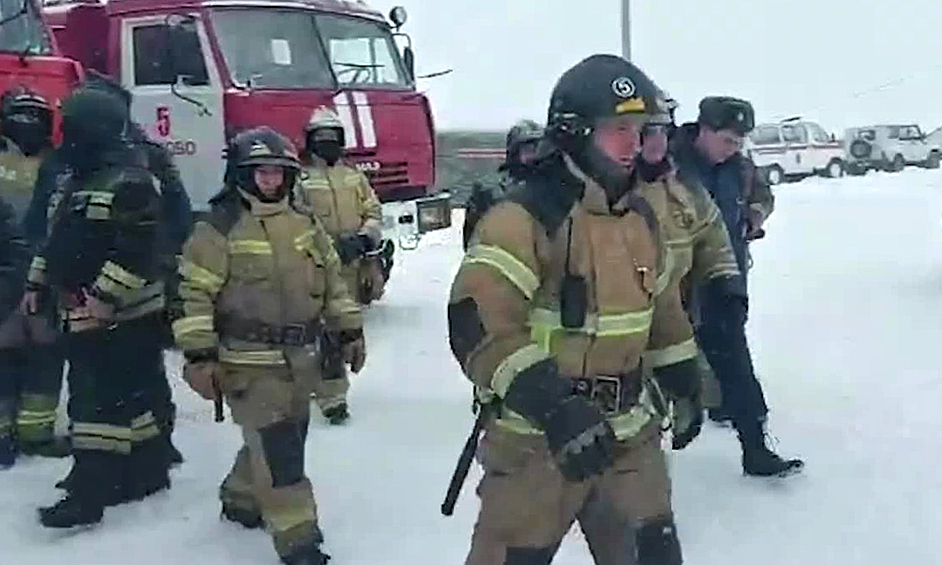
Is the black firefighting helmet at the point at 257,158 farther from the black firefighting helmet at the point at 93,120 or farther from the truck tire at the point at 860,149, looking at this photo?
the truck tire at the point at 860,149

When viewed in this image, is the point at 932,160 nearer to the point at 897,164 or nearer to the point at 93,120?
the point at 897,164

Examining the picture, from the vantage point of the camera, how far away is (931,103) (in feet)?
199

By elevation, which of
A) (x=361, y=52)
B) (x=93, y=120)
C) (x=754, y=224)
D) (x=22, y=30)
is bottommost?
(x=754, y=224)

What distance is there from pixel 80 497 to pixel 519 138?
8.49ft

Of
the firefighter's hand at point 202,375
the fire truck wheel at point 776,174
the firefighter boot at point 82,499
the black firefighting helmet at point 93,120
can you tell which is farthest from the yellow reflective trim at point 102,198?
the fire truck wheel at point 776,174

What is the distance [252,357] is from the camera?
5258mm

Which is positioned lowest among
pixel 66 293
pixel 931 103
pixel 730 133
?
pixel 931 103

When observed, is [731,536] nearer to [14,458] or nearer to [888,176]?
[14,458]

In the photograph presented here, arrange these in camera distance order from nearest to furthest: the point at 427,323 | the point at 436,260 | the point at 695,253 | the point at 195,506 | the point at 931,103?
1. the point at 695,253
2. the point at 195,506
3. the point at 427,323
4. the point at 436,260
5. the point at 931,103

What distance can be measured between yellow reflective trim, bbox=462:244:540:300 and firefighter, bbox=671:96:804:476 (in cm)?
270

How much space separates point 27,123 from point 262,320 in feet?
8.70

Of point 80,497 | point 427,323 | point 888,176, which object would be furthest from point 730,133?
point 888,176

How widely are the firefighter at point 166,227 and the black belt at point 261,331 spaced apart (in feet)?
3.06

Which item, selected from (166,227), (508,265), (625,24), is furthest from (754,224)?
(625,24)
